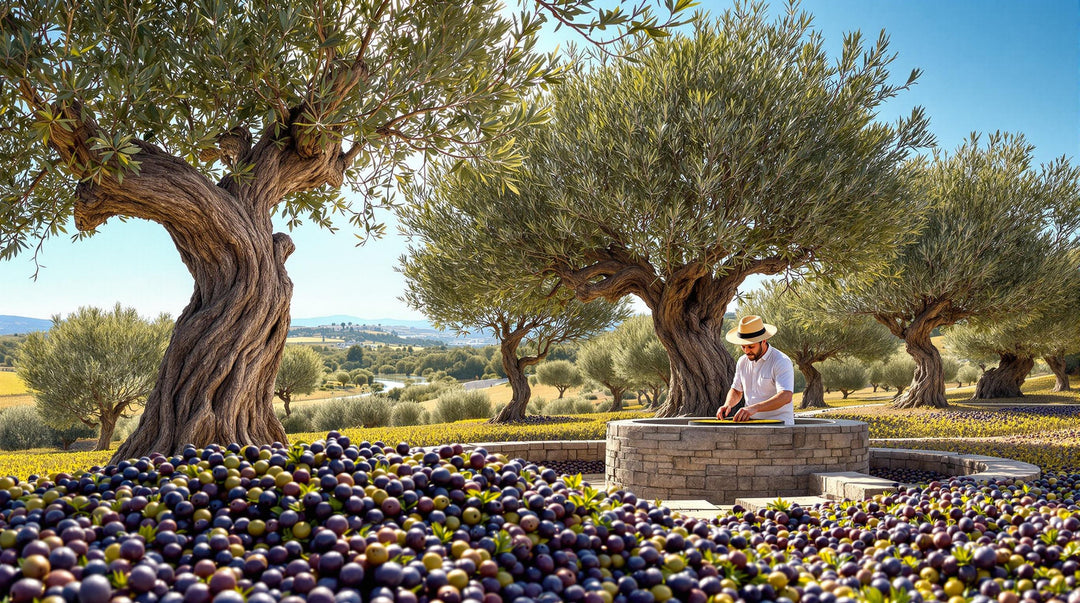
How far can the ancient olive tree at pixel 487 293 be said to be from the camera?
16344mm

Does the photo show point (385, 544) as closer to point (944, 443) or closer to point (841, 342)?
point (944, 443)

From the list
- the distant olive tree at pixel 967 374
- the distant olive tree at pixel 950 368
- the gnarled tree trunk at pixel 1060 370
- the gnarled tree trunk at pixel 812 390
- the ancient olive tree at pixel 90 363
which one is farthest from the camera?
the distant olive tree at pixel 967 374

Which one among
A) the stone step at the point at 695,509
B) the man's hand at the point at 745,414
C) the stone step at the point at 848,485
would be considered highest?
the man's hand at the point at 745,414

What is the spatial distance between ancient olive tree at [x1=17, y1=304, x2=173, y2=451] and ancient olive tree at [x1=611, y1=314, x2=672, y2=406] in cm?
2423

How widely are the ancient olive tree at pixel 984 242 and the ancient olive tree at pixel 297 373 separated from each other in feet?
Answer: 109

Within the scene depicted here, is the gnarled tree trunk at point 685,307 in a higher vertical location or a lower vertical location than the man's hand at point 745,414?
higher

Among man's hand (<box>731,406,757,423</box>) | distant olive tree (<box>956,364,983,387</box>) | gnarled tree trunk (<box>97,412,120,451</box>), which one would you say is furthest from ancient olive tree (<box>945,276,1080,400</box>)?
gnarled tree trunk (<box>97,412,120,451</box>)

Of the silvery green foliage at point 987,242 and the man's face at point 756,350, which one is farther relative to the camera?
the silvery green foliage at point 987,242

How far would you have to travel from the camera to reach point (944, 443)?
1183cm

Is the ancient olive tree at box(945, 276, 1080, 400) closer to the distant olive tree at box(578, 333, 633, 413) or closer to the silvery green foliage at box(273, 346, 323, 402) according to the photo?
the distant olive tree at box(578, 333, 633, 413)

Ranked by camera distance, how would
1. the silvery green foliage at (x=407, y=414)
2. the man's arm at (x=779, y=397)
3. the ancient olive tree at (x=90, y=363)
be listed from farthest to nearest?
the silvery green foliage at (x=407, y=414)
the ancient olive tree at (x=90, y=363)
the man's arm at (x=779, y=397)

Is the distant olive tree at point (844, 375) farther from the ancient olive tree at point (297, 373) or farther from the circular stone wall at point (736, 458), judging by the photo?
the circular stone wall at point (736, 458)

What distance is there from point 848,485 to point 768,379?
1.88 meters

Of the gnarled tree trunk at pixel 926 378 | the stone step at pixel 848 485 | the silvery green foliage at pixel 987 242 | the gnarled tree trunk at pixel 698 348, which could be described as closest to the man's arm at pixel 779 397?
the stone step at pixel 848 485
